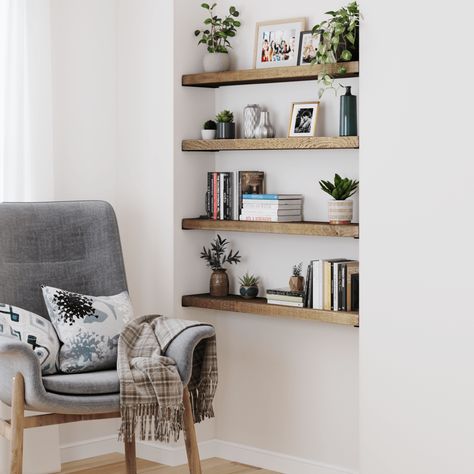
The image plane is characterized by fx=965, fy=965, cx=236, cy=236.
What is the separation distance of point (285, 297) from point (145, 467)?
1.02 meters

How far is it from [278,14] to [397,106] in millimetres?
954

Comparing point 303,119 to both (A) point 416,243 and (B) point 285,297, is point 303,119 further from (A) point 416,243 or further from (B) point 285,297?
(A) point 416,243

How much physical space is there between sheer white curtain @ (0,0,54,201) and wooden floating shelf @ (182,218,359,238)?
679 millimetres

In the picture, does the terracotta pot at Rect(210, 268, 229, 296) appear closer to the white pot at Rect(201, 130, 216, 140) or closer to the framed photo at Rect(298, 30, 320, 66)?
the white pot at Rect(201, 130, 216, 140)

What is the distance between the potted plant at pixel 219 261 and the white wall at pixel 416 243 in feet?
2.94

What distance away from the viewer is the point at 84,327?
12.3 ft

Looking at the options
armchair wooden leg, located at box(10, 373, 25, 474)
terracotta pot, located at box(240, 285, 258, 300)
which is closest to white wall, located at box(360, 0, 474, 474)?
terracotta pot, located at box(240, 285, 258, 300)

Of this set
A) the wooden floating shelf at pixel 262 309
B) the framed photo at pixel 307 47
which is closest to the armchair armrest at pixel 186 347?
the wooden floating shelf at pixel 262 309

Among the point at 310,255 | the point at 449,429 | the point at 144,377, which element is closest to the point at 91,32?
the point at 310,255

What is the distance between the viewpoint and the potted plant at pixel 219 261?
14.4 feet

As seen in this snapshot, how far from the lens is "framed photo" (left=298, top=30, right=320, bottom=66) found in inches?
157

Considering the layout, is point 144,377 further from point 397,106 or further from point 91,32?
point 91,32

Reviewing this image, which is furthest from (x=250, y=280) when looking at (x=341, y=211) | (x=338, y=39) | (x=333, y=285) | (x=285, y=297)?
(x=338, y=39)

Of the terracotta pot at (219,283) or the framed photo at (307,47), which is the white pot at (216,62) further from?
the terracotta pot at (219,283)
